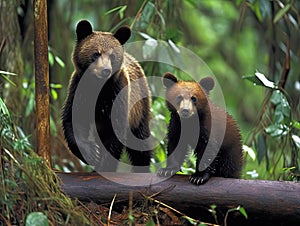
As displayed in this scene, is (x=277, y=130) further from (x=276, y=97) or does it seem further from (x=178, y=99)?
(x=178, y=99)

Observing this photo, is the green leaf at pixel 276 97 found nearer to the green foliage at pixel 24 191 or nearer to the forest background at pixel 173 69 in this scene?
the forest background at pixel 173 69

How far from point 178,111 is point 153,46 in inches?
48.5

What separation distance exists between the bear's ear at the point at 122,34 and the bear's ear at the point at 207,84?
0.70 meters

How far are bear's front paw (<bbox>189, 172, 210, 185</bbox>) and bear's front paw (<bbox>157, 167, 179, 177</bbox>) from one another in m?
0.22

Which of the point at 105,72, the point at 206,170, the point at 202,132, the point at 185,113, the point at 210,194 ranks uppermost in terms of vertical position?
the point at 105,72

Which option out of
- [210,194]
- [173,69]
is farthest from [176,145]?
[173,69]

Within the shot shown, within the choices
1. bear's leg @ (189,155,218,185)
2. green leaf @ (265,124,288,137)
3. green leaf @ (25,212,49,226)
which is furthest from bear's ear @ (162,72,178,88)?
green leaf @ (25,212,49,226)

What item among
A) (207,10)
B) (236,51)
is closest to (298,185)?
(236,51)

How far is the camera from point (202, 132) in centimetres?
465

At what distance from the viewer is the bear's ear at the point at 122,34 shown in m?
5.05

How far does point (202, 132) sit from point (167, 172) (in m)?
0.38

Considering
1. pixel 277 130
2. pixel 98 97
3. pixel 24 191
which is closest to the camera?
pixel 24 191

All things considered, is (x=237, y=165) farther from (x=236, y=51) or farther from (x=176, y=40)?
(x=236, y=51)

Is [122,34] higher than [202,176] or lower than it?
higher
